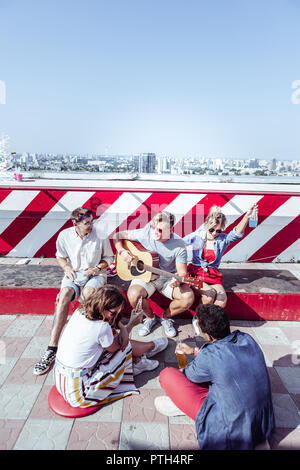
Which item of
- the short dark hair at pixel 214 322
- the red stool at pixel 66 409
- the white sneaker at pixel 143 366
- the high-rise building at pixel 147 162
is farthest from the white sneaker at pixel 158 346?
the high-rise building at pixel 147 162

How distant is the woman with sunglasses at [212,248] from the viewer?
3.30m

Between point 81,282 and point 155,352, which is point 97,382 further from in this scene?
point 81,282

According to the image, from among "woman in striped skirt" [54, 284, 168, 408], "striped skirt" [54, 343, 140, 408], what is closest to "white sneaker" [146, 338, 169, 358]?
"striped skirt" [54, 343, 140, 408]

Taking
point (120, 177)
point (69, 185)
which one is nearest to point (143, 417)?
point (69, 185)

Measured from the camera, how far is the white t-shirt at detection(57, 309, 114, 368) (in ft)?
6.94

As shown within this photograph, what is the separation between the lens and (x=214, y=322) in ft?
6.57

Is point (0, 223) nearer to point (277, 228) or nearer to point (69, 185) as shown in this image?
point (69, 185)

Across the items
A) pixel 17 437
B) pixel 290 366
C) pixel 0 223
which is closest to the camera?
pixel 17 437

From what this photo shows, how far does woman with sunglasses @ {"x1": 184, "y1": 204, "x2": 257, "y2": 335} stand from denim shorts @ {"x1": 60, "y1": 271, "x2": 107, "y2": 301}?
3.38 ft

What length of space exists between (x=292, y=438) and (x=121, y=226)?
3191 millimetres

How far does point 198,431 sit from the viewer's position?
6.43 ft

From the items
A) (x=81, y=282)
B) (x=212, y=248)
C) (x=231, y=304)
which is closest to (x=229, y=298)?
(x=231, y=304)

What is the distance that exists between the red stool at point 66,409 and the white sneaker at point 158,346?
722 mm

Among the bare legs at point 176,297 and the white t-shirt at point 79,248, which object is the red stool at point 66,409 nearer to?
the bare legs at point 176,297
